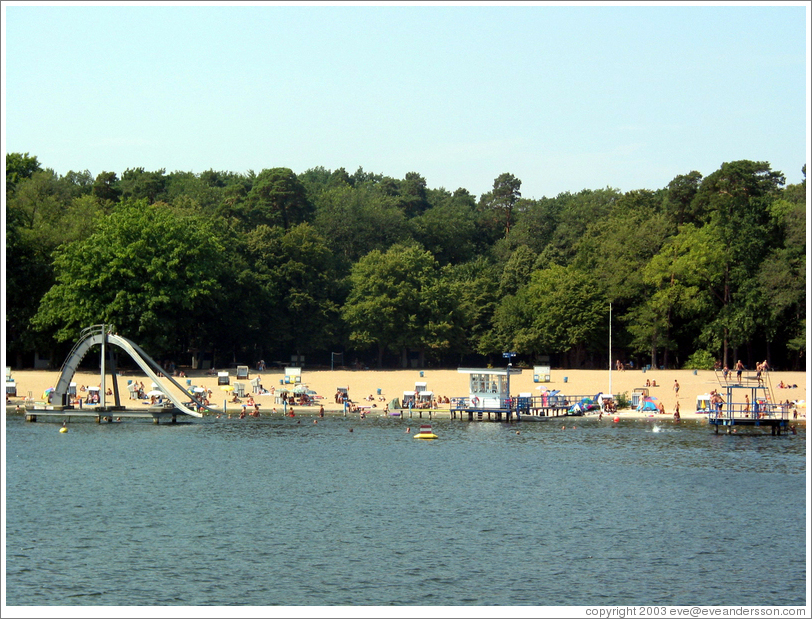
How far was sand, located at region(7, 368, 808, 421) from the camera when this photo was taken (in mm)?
75625

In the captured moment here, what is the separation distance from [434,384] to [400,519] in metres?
48.0

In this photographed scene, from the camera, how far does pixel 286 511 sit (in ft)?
125

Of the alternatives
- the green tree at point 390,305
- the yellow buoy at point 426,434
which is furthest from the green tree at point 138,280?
the yellow buoy at point 426,434

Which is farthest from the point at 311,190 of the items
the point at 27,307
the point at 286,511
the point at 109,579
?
the point at 109,579

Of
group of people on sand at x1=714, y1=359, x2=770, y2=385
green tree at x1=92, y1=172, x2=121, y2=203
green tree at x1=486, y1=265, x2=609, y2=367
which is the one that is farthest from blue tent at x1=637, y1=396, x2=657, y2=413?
green tree at x1=92, y1=172, x2=121, y2=203

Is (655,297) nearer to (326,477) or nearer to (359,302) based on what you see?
(359,302)

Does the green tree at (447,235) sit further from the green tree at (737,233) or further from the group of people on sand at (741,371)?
the group of people on sand at (741,371)

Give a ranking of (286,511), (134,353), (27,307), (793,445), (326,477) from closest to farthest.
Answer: (286,511) → (326,477) → (793,445) → (134,353) → (27,307)

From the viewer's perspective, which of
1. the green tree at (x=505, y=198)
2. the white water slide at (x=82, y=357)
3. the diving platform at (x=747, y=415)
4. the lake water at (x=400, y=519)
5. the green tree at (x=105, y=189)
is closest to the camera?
the lake water at (x=400, y=519)

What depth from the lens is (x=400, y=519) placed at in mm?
36438

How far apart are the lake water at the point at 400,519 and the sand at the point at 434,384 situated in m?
14.7

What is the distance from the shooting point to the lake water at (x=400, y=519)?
88.8 ft

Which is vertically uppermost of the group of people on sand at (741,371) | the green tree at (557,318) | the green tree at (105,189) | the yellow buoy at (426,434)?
the green tree at (105,189)

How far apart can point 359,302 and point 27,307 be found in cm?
3273
